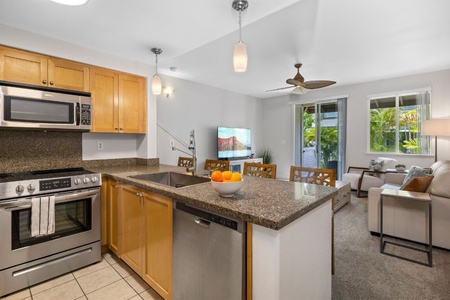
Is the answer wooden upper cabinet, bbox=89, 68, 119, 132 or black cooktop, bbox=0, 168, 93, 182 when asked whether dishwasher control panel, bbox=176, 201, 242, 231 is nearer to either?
black cooktop, bbox=0, 168, 93, 182

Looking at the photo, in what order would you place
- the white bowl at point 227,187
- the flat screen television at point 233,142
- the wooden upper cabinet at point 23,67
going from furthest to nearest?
1. the flat screen television at point 233,142
2. the wooden upper cabinet at point 23,67
3. the white bowl at point 227,187

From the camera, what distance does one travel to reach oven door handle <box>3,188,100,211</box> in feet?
5.69

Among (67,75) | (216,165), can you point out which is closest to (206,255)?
(216,165)

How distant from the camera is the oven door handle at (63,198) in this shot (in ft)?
5.69

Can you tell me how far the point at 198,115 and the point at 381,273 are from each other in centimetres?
410

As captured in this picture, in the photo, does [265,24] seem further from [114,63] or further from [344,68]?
[344,68]

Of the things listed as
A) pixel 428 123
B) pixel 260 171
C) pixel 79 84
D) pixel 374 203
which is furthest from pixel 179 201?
pixel 428 123

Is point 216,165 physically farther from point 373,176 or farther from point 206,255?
point 373,176

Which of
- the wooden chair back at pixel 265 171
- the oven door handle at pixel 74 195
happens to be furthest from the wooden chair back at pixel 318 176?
the oven door handle at pixel 74 195

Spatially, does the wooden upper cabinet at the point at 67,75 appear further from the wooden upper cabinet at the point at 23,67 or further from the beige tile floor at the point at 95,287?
the beige tile floor at the point at 95,287

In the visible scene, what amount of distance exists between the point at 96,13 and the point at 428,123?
5.18 metres

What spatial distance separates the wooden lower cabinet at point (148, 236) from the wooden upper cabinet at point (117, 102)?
104 centimetres

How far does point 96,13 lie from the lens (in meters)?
1.94

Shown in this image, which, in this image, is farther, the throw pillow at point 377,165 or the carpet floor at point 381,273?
the throw pillow at point 377,165
